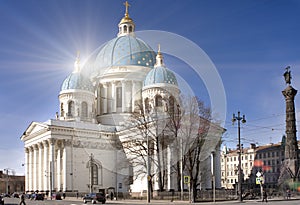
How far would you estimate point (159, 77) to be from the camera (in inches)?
3265

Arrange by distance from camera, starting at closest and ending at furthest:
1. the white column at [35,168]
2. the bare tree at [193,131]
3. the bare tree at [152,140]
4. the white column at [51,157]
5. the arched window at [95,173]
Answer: the bare tree at [193,131] → the bare tree at [152,140] → the white column at [51,157] → the arched window at [95,173] → the white column at [35,168]

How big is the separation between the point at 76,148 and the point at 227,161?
7058 centimetres

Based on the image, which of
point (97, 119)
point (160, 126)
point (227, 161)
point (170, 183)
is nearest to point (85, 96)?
point (97, 119)

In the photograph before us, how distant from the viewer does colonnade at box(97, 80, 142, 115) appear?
290 ft

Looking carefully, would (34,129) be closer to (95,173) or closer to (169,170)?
(95,173)

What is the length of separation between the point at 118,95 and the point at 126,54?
9160 millimetres

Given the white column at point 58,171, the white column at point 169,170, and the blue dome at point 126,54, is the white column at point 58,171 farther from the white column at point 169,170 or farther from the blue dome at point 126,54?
the blue dome at point 126,54

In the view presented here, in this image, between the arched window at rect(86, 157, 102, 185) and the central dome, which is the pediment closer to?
the arched window at rect(86, 157, 102, 185)

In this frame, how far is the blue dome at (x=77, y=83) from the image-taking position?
290ft

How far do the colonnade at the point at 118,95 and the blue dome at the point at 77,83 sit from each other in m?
3.20

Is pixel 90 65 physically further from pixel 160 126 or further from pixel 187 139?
pixel 187 139

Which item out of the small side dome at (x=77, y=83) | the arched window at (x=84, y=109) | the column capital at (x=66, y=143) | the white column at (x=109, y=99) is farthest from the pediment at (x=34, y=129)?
the white column at (x=109, y=99)

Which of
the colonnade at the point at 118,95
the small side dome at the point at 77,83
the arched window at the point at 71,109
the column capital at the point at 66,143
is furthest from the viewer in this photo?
the colonnade at the point at 118,95

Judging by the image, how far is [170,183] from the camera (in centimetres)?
6931
